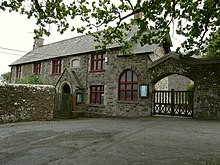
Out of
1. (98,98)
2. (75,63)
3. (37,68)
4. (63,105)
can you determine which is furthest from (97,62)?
(37,68)

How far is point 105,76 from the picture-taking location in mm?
16531

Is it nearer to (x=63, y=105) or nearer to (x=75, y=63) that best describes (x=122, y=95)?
(x=63, y=105)

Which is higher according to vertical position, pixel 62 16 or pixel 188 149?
pixel 62 16

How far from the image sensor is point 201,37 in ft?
22.6

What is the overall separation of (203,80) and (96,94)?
8871 mm

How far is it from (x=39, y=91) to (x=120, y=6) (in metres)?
7.68

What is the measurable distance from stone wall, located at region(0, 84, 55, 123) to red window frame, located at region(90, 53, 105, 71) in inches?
222

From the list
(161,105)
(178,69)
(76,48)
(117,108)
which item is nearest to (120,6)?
(178,69)

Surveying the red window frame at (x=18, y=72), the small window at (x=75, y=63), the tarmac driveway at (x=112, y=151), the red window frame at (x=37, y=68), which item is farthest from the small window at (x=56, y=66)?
the tarmac driveway at (x=112, y=151)

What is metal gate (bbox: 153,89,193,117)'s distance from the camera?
12691 mm

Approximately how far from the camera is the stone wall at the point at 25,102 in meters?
10.6

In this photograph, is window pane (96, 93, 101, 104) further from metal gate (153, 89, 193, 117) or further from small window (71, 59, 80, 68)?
metal gate (153, 89, 193, 117)

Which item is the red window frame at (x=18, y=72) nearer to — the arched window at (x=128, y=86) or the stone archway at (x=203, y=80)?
the arched window at (x=128, y=86)

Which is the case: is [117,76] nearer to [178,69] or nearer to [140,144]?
[178,69]
